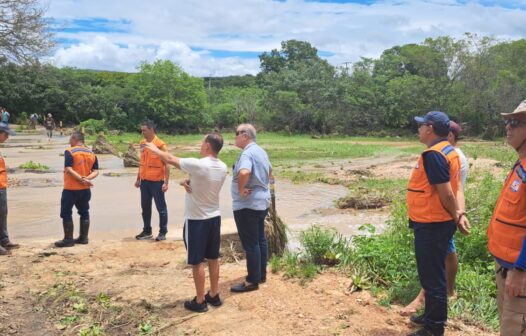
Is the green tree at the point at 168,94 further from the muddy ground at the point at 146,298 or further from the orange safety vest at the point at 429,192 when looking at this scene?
the orange safety vest at the point at 429,192

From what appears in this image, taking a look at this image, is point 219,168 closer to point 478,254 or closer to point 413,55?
point 478,254

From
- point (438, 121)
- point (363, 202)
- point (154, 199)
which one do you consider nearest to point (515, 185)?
point (438, 121)

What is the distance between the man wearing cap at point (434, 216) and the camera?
3.71 meters

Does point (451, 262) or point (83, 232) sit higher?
point (451, 262)

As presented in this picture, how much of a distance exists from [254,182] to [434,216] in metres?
1.88

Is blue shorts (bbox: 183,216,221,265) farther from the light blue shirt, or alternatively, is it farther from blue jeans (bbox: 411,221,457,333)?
blue jeans (bbox: 411,221,457,333)

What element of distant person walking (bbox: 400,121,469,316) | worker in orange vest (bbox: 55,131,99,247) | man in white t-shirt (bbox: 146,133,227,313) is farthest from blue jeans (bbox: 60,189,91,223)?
distant person walking (bbox: 400,121,469,316)

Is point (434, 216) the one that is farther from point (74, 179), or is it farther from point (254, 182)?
point (74, 179)

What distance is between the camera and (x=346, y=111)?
42.1 meters

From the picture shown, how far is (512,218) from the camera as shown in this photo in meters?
2.80

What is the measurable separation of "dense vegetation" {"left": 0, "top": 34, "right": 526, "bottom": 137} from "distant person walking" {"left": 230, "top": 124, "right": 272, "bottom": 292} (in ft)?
117

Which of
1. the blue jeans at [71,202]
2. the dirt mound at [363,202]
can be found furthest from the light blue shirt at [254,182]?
the dirt mound at [363,202]

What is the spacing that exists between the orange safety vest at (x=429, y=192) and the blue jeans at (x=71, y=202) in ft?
16.5

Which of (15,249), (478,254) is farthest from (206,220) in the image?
(15,249)
